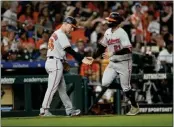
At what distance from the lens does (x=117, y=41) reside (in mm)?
10664

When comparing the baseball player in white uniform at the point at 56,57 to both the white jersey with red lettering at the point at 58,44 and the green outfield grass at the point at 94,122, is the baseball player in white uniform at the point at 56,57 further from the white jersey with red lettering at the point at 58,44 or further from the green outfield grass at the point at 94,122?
A: the green outfield grass at the point at 94,122

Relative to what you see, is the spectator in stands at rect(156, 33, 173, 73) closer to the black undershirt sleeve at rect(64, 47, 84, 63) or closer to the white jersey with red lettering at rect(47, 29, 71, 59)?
the white jersey with red lettering at rect(47, 29, 71, 59)

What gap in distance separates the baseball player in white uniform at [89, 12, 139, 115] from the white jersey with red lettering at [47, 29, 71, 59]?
617 millimetres

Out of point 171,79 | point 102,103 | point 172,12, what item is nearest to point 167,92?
point 171,79

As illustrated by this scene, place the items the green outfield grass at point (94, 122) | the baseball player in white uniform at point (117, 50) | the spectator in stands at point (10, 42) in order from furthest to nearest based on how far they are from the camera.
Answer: the spectator in stands at point (10, 42) < the baseball player in white uniform at point (117, 50) < the green outfield grass at point (94, 122)

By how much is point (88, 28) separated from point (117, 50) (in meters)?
6.73

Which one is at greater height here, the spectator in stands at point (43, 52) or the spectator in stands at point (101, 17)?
the spectator in stands at point (101, 17)

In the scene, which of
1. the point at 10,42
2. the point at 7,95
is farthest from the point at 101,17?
the point at 7,95

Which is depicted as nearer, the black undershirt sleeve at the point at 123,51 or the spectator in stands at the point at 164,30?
the black undershirt sleeve at the point at 123,51

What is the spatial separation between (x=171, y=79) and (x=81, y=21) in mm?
4059

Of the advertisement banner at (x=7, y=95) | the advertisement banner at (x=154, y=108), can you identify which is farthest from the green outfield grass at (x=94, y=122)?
the advertisement banner at (x=154, y=108)

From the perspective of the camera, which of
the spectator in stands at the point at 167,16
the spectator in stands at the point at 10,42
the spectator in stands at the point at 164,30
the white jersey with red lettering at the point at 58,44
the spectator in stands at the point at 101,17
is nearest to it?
the white jersey with red lettering at the point at 58,44

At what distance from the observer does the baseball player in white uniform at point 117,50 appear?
10.5 meters

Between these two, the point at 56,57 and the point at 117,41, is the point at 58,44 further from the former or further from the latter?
the point at 117,41
